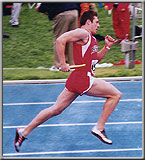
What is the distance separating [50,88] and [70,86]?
4249mm

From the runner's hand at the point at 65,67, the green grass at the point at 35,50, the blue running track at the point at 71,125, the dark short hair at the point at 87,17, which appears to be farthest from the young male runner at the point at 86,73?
the green grass at the point at 35,50

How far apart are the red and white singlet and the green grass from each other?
12.4ft

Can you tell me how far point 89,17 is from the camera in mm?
5215

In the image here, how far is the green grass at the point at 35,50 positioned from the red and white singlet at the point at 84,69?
3770 mm

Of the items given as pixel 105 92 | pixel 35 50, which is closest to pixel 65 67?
pixel 105 92

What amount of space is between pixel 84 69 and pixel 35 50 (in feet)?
21.6

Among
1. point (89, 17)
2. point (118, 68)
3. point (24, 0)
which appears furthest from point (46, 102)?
point (89, 17)

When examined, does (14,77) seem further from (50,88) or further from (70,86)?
(70,86)

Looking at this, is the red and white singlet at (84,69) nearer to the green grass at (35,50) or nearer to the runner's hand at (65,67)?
the runner's hand at (65,67)

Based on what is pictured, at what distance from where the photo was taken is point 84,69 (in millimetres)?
5246

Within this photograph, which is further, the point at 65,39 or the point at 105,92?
the point at 105,92

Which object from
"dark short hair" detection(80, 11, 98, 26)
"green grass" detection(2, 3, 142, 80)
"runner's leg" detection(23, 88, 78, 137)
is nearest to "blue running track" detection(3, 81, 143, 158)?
"green grass" detection(2, 3, 142, 80)

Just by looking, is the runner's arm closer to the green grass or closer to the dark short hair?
the dark short hair

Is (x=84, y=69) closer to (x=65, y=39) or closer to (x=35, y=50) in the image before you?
(x=65, y=39)
